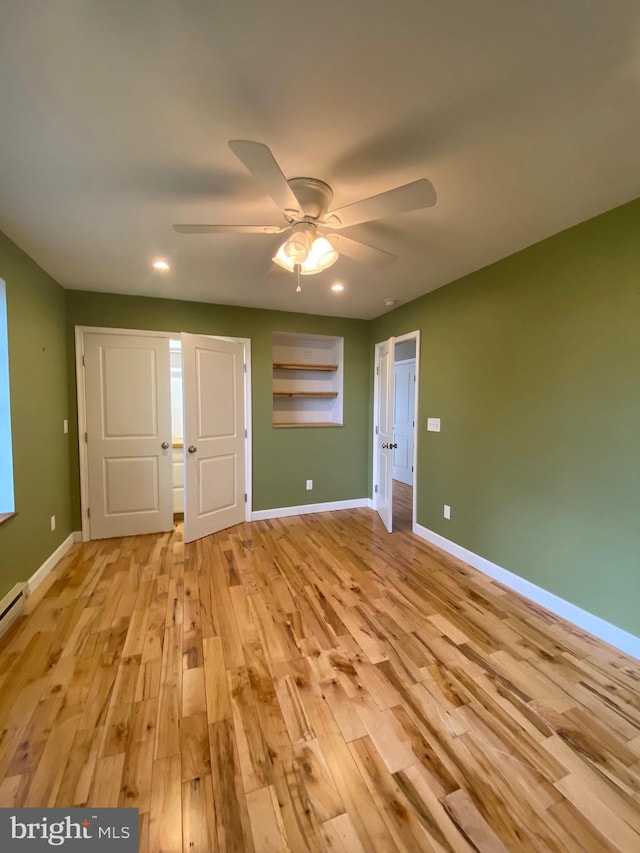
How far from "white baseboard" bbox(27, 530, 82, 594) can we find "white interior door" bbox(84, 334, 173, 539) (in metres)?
0.15

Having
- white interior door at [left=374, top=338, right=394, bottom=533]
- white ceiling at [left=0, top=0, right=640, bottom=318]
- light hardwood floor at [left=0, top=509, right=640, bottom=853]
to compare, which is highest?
white ceiling at [left=0, top=0, right=640, bottom=318]

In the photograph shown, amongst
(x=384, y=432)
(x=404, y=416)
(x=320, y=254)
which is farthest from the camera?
(x=404, y=416)

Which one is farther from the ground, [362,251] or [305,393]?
[362,251]

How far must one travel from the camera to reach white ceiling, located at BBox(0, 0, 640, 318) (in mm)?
957

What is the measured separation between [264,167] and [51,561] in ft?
10.7

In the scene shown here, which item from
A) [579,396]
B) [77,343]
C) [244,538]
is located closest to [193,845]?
[244,538]

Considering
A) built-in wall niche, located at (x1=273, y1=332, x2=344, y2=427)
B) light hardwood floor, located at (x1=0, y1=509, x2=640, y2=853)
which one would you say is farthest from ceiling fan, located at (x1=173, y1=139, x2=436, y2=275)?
built-in wall niche, located at (x1=273, y1=332, x2=344, y2=427)

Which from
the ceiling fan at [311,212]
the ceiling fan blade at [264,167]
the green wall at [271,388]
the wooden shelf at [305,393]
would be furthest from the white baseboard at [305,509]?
the ceiling fan blade at [264,167]

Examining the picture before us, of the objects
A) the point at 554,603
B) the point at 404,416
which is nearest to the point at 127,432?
the point at 554,603

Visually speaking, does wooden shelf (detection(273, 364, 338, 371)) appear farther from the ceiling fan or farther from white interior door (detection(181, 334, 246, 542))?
the ceiling fan

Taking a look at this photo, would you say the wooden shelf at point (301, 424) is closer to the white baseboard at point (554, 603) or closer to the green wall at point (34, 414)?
the white baseboard at point (554, 603)

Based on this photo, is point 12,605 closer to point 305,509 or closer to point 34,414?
point 34,414

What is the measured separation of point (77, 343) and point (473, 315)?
12.0ft

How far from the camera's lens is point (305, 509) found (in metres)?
4.15
